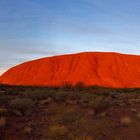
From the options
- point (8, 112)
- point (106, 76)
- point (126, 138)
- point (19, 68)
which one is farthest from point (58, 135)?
point (19, 68)

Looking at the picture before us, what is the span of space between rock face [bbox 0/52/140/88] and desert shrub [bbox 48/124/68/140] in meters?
62.6

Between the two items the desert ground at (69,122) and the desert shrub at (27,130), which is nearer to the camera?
the desert ground at (69,122)

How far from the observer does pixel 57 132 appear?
12.2 m

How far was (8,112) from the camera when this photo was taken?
1509 centimetres

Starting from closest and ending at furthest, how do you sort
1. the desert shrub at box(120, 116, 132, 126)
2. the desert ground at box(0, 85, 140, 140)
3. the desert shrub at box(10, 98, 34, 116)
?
the desert ground at box(0, 85, 140, 140)
the desert shrub at box(120, 116, 132, 126)
the desert shrub at box(10, 98, 34, 116)

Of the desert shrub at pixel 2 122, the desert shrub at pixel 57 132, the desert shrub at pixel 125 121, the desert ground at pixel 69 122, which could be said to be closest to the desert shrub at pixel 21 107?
the desert ground at pixel 69 122

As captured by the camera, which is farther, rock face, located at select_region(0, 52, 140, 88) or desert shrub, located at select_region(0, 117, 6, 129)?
rock face, located at select_region(0, 52, 140, 88)

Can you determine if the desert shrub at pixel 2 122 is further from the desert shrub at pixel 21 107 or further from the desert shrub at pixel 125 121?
the desert shrub at pixel 125 121

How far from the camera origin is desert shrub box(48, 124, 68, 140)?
11969 mm

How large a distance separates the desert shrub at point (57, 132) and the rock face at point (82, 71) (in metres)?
62.6

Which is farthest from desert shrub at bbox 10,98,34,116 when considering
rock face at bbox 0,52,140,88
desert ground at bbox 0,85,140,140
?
rock face at bbox 0,52,140,88

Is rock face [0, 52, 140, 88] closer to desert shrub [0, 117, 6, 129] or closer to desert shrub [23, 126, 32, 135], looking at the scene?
desert shrub [0, 117, 6, 129]

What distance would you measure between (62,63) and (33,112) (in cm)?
7464

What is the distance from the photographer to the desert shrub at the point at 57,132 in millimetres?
11969
